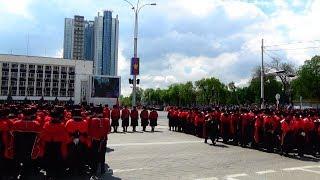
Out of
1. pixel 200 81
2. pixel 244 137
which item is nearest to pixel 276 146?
pixel 244 137

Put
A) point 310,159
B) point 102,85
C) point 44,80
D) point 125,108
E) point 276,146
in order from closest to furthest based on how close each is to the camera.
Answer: point 310,159 → point 276,146 → point 125,108 → point 102,85 → point 44,80

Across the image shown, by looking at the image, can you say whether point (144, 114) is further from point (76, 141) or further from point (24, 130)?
point (24, 130)

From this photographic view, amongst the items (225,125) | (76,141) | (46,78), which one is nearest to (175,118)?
(225,125)

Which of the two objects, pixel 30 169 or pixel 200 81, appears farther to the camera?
pixel 200 81

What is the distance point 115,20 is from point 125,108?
362 ft

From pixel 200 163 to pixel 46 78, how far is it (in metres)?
121

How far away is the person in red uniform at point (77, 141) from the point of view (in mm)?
11328

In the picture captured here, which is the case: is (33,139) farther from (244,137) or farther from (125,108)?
(125,108)

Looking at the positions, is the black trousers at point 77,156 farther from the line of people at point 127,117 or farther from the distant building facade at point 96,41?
the distant building facade at point 96,41

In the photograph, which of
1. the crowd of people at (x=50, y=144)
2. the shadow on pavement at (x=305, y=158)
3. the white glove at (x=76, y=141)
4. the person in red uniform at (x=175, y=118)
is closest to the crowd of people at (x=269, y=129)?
the shadow on pavement at (x=305, y=158)

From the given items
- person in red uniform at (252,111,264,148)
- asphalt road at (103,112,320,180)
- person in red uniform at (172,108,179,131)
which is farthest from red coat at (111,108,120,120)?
person in red uniform at (252,111,264,148)

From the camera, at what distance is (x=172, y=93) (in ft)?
458

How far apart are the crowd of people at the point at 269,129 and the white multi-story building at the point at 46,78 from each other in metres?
100

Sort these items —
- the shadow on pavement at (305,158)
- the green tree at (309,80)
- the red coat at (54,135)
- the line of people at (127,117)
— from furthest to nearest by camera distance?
1. the green tree at (309,80)
2. the line of people at (127,117)
3. the shadow on pavement at (305,158)
4. the red coat at (54,135)
